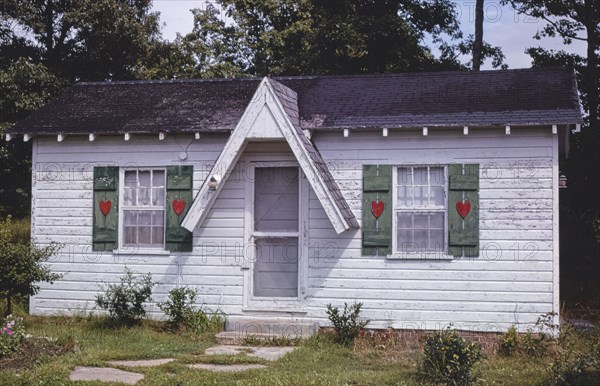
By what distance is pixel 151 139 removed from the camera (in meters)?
13.0

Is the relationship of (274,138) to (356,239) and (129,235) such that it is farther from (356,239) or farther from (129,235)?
(129,235)

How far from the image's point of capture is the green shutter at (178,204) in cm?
1276

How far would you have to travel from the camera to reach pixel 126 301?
12.2 metres

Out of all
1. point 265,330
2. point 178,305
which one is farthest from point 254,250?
point 178,305

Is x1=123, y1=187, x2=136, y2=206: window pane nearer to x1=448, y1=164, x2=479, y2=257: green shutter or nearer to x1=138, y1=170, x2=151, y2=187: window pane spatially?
x1=138, y1=170, x2=151, y2=187: window pane

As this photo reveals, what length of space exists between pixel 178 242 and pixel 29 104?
1080 cm

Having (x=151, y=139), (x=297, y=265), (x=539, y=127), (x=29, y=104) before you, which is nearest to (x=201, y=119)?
(x=151, y=139)

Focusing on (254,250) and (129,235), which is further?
(129,235)

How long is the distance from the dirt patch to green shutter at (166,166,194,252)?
9.43 feet

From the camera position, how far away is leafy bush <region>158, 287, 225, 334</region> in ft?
40.0

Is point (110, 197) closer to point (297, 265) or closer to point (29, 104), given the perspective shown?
point (297, 265)

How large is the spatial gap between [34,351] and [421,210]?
614cm

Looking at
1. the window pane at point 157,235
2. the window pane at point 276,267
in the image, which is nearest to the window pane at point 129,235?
the window pane at point 157,235

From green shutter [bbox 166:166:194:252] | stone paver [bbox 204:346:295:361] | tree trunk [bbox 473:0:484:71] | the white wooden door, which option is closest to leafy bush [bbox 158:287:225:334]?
the white wooden door
